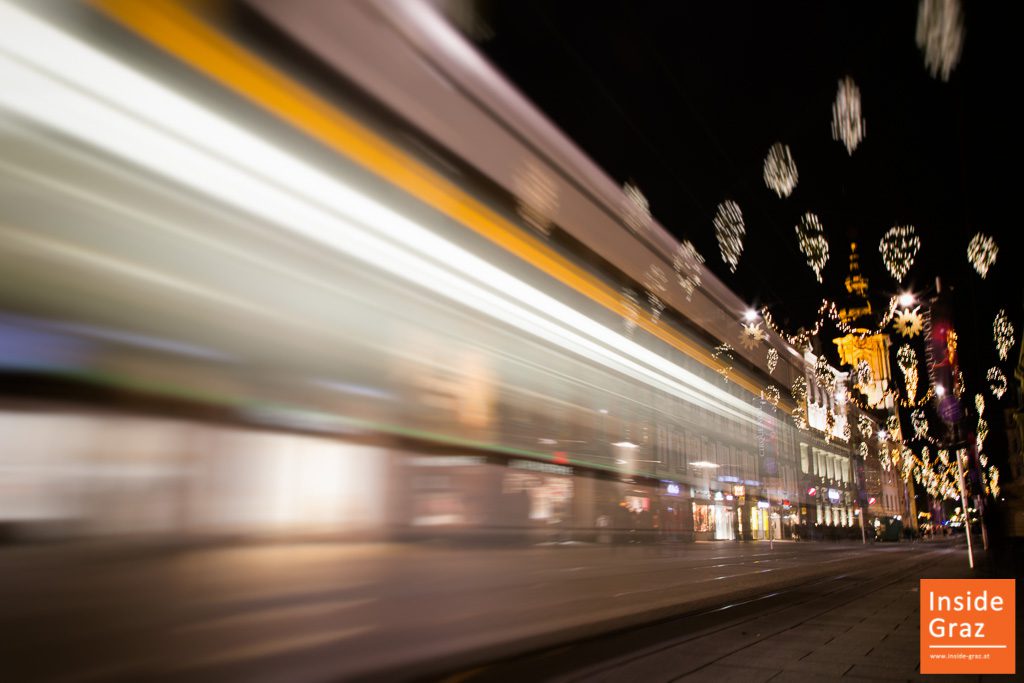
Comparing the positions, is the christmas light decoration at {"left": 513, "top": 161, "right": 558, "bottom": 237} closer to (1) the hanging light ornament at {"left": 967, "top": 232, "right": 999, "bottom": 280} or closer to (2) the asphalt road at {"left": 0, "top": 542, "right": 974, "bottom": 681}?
(2) the asphalt road at {"left": 0, "top": 542, "right": 974, "bottom": 681}

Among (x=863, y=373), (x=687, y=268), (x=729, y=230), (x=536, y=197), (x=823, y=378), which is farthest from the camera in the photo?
(x=863, y=373)

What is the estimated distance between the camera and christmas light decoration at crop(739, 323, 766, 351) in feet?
31.7

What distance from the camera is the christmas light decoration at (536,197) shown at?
15.8ft

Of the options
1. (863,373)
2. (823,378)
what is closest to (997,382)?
(863,373)

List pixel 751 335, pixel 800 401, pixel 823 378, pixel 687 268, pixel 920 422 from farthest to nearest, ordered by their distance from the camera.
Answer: pixel 920 422 → pixel 823 378 → pixel 800 401 → pixel 751 335 → pixel 687 268

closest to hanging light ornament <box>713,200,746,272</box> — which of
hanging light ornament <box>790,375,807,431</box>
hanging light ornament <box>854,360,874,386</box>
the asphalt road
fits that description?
hanging light ornament <box>790,375,807,431</box>

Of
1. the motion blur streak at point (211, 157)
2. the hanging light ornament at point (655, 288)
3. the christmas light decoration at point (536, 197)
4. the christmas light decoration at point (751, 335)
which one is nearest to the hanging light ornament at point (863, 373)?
the christmas light decoration at point (751, 335)

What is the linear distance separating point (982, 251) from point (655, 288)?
29.3 ft

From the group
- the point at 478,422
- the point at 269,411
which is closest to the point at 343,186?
the point at 269,411

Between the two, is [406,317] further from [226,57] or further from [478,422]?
[226,57]

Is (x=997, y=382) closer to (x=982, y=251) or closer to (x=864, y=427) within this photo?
(x=864, y=427)

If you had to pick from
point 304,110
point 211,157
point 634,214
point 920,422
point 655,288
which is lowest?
point 211,157

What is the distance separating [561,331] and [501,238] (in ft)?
3.07

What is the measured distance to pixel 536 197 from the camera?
499 centimetres
